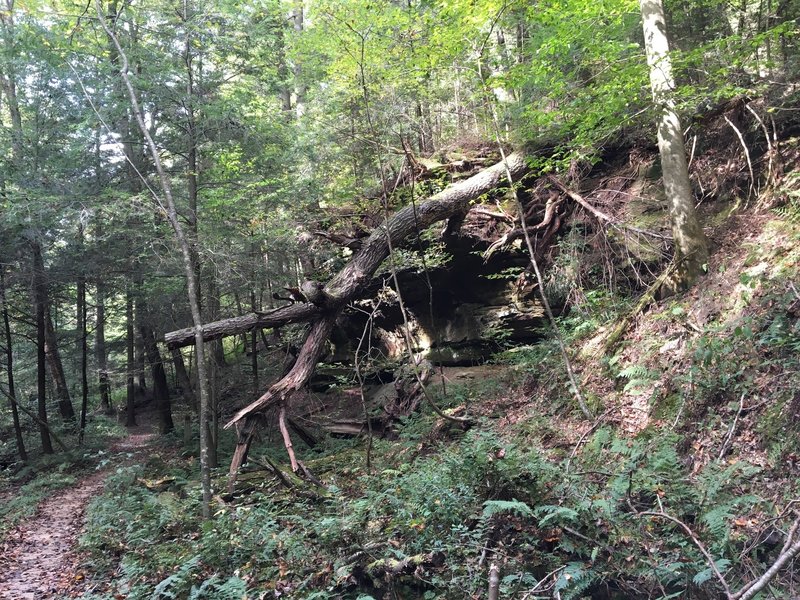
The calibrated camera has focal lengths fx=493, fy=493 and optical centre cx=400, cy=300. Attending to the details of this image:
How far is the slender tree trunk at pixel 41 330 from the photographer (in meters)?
14.4

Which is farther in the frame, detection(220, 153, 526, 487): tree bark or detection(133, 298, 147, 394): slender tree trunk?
detection(133, 298, 147, 394): slender tree trunk

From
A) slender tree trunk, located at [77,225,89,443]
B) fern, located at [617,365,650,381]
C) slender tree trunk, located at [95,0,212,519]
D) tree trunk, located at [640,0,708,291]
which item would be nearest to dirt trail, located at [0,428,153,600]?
slender tree trunk, located at [95,0,212,519]

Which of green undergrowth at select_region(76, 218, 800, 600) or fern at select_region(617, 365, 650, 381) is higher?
fern at select_region(617, 365, 650, 381)

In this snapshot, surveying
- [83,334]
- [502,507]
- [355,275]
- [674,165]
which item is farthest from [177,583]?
[83,334]

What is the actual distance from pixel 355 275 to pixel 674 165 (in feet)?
20.1

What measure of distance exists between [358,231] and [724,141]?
26.0ft

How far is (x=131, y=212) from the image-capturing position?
35.4ft

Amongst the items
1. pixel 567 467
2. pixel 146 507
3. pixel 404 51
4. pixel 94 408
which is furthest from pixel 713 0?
pixel 94 408

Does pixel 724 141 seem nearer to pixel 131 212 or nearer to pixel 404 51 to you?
pixel 404 51

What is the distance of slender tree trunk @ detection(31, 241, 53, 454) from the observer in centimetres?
1440

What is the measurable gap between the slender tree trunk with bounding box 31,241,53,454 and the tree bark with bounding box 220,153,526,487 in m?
8.65

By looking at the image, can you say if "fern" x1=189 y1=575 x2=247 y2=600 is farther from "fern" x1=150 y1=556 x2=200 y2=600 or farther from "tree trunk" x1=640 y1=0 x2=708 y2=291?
"tree trunk" x1=640 y1=0 x2=708 y2=291

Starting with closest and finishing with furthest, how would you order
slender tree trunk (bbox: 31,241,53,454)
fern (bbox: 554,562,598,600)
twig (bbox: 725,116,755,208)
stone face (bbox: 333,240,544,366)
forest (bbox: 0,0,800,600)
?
1. fern (bbox: 554,562,598,600)
2. forest (bbox: 0,0,800,600)
3. twig (bbox: 725,116,755,208)
4. stone face (bbox: 333,240,544,366)
5. slender tree trunk (bbox: 31,241,53,454)

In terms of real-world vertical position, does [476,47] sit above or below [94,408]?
above
